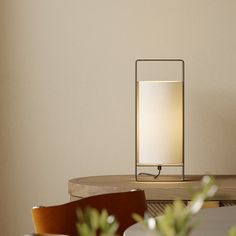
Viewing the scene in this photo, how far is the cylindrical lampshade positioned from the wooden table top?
109 millimetres

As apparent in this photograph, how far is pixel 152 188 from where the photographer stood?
2457mm

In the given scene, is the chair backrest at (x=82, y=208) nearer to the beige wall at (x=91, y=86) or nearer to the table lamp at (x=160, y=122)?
the table lamp at (x=160, y=122)

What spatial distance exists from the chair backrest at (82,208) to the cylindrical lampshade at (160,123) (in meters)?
0.71

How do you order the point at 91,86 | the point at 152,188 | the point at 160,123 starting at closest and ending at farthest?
the point at 152,188, the point at 160,123, the point at 91,86

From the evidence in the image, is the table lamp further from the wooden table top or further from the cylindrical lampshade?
the wooden table top

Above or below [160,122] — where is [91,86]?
above

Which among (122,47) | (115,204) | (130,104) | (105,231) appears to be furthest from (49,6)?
(105,231)

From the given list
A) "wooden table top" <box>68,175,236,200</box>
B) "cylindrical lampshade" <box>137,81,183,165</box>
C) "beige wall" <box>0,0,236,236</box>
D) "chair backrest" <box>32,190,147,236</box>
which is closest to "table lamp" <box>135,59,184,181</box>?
"cylindrical lampshade" <box>137,81,183,165</box>

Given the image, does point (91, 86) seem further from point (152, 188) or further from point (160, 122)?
point (152, 188)

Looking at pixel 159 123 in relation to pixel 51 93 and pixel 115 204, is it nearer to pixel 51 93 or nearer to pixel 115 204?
pixel 51 93

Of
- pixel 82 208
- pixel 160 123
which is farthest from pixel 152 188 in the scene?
pixel 82 208

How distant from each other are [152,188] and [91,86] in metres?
0.73

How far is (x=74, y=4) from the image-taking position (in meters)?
3.04

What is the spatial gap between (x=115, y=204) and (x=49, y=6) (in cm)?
141
